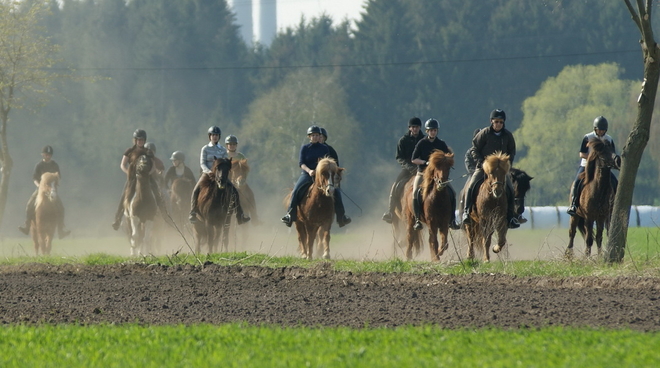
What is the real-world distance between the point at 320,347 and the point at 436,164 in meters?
10.4

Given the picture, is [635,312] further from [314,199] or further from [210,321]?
[314,199]

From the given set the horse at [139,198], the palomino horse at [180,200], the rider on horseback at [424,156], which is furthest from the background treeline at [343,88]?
the rider on horseback at [424,156]

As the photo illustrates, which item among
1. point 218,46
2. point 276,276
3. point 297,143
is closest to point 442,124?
point 297,143

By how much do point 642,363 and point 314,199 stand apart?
1264cm

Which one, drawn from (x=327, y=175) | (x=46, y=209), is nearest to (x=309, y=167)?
(x=327, y=175)

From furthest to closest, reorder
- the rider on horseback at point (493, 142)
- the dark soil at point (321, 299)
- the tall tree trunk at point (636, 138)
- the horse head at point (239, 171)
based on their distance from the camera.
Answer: the horse head at point (239, 171)
the rider on horseback at point (493, 142)
the tall tree trunk at point (636, 138)
the dark soil at point (321, 299)

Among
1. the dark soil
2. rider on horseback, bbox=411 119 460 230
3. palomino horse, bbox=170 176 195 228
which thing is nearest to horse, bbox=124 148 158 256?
palomino horse, bbox=170 176 195 228

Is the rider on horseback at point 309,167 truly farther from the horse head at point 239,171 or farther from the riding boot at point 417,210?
the horse head at point 239,171

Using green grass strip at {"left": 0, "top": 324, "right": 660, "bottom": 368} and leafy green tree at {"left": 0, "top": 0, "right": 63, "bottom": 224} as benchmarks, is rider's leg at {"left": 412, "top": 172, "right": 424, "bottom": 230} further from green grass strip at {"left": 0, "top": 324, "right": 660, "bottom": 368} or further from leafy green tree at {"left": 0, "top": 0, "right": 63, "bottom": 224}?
leafy green tree at {"left": 0, "top": 0, "right": 63, "bottom": 224}

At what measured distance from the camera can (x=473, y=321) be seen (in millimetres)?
11211

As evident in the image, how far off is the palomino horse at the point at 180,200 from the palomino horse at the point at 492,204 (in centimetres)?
983

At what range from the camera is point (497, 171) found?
18344mm

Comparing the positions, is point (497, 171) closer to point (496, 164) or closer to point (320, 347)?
point (496, 164)

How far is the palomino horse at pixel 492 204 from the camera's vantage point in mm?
18297
